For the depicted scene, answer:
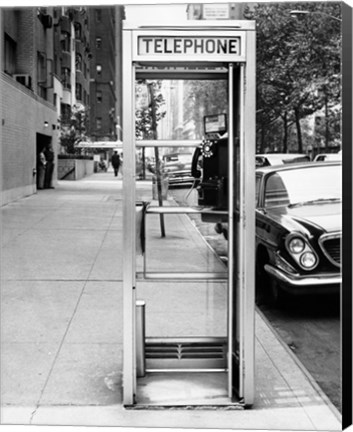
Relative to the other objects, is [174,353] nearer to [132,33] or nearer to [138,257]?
[138,257]

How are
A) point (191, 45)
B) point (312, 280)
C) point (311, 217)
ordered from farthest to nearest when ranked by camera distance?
point (311, 217) → point (312, 280) → point (191, 45)

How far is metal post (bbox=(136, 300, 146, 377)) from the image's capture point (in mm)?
3703

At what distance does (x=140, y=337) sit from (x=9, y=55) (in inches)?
432

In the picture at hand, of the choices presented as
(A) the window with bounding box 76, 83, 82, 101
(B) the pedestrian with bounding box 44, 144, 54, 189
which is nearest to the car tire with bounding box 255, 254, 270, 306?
(A) the window with bounding box 76, 83, 82, 101

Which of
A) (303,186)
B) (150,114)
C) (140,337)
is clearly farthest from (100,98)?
(140,337)

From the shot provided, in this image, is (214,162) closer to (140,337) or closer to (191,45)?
(191,45)

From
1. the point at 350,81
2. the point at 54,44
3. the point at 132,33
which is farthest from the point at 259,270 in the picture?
the point at 54,44

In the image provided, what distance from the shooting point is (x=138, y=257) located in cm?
371

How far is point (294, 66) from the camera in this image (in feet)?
59.1

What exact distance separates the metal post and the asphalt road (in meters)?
0.68

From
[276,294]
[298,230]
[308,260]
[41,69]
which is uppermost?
[41,69]

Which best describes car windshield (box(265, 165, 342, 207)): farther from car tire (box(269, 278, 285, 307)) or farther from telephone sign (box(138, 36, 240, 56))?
telephone sign (box(138, 36, 240, 56))

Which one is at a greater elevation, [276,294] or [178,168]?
[178,168]

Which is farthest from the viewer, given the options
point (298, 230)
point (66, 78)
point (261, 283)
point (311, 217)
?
point (66, 78)
